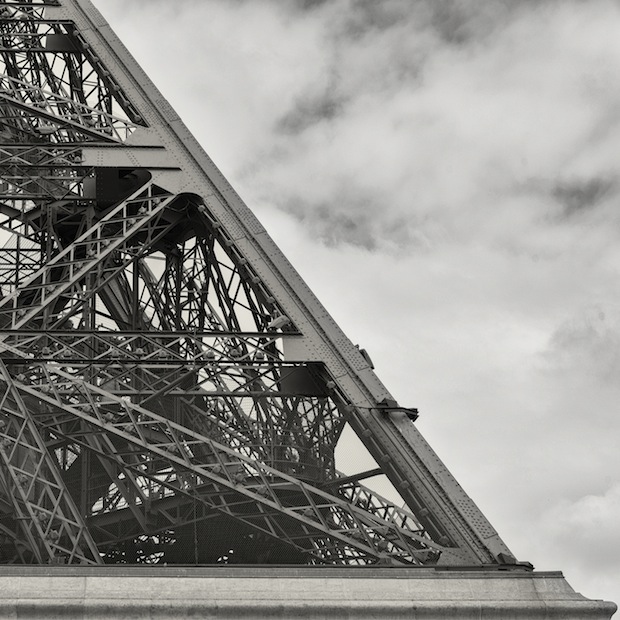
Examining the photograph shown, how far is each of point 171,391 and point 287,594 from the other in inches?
195

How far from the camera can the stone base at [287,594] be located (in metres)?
13.0

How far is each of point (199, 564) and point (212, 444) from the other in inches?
71.9

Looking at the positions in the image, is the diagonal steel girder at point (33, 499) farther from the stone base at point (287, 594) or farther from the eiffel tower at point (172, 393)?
the stone base at point (287, 594)

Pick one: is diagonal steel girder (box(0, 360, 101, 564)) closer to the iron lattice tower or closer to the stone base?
the iron lattice tower

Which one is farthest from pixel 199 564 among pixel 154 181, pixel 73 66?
pixel 73 66

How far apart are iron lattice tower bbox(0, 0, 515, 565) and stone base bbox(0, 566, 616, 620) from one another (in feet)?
3.23

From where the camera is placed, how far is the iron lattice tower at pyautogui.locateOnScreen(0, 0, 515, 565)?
51.9ft

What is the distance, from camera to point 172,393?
17.4 meters

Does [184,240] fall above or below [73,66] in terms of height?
below

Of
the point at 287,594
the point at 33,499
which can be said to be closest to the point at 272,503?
the point at 287,594

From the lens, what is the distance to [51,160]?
829 inches

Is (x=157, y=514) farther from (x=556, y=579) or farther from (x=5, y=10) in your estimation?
(x=5, y=10)

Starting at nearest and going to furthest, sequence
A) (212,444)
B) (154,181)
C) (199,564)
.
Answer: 1. (199,564)
2. (212,444)
3. (154,181)

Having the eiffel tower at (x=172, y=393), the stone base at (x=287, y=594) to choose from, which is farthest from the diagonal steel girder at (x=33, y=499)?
the stone base at (x=287, y=594)
